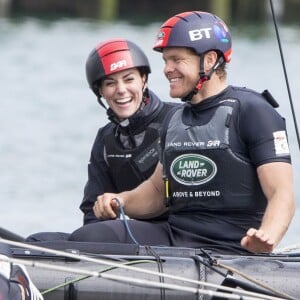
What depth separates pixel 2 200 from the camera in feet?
46.4

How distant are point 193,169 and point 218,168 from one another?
117mm

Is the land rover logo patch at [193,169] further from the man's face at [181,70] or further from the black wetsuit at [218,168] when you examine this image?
the man's face at [181,70]

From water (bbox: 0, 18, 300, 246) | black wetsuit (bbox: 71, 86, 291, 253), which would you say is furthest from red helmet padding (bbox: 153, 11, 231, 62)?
water (bbox: 0, 18, 300, 246)

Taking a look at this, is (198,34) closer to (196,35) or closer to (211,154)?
(196,35)

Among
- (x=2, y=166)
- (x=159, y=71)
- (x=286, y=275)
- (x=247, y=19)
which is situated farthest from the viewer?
(x=247, y=19)

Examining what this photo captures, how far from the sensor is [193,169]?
6535 mm

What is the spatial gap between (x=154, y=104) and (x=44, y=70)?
1868 centimetres

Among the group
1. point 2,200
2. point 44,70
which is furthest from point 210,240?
point 44,70

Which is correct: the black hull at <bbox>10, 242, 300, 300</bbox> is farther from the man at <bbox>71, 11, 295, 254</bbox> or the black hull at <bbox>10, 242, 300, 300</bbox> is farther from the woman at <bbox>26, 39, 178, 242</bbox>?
the woman at <bbox>26, 39, 178, 242</bbox>

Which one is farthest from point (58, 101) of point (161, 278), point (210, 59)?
point (161, 278)

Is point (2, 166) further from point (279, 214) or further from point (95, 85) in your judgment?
point (279, 214)

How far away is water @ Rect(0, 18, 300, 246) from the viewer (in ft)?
46.5

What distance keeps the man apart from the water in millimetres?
5288

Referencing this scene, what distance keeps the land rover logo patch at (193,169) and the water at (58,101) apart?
5352 mm
